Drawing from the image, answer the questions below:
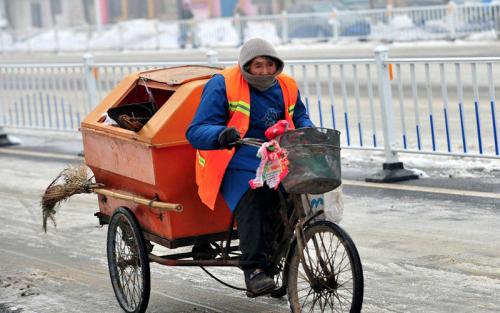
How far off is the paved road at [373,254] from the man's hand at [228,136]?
1.30 meters

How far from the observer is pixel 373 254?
779cm

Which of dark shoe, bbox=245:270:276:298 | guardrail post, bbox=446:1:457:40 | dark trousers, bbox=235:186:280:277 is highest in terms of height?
guardrail post, bbox=446:1:457:40

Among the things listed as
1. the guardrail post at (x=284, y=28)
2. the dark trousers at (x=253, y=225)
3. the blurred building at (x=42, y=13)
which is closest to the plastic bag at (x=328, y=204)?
the dark trousers at (x=253, y=225)

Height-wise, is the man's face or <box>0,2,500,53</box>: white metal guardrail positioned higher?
<box>0,2,500,53</box>: white metal guardrail

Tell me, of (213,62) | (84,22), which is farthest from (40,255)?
(84,22)

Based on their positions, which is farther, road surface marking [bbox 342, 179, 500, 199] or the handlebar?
road surface marking [bbox 342, 179, 500, 199]

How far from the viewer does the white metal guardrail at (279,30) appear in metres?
31.5

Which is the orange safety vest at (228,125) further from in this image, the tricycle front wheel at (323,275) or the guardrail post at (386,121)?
the guardrail post at (386,121)

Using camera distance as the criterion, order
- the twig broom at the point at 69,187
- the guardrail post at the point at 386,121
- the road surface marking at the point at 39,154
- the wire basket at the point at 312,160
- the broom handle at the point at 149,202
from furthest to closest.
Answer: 1. the road surface marking at the point at 39,154
2. the guardrail post at the point at 386,121
3. the twig broom at the point at 69,187
4. the broom handle at the point at 149,202
5. the wire basket at the point at 312,160

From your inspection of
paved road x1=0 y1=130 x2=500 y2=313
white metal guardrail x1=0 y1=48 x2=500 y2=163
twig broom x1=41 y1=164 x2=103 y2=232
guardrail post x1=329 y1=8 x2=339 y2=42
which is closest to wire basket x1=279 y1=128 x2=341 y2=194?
paved road x1=0 y1=130 x2=500 y2=313

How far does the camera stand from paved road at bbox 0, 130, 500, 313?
666 cm

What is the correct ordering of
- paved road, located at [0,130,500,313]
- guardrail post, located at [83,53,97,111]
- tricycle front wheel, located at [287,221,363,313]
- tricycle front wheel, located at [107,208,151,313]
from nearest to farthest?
1. tricycle front wheel, located at [287,221,363,313]
2. tricycle front wheel, located at [107,208,151,313]
3. paved road, located at [0,130,500,313]
4. guardrail post, located at [83,53,97,111]

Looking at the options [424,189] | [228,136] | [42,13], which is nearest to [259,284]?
[228,136]

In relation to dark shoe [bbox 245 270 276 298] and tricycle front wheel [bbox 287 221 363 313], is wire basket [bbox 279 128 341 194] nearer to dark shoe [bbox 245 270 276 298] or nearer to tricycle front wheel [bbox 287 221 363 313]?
tricycle front wheel [bbox 287 221 363 313]
